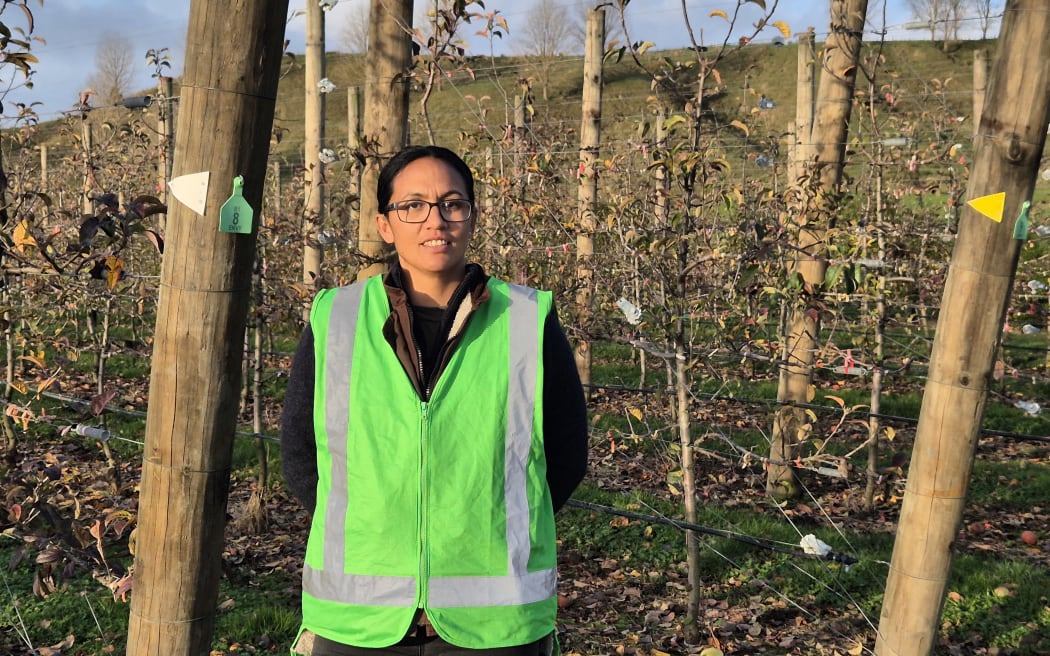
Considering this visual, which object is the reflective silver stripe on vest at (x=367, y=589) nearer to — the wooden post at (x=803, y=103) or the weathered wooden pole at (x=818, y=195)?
the weathered wooden pole at (x=818, y=195)

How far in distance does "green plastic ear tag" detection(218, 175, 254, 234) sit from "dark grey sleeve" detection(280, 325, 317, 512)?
0.36m

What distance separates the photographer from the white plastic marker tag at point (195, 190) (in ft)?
5.74

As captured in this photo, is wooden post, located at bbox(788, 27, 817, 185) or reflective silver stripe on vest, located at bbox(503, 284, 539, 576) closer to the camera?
reflective silver stripe on vest, located at bbox(503, 284, 539, 576)

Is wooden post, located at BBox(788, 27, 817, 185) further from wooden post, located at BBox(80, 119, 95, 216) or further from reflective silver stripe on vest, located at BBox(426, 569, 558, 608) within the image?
reflective silver stripe on vest, located at BBox(426, 569, 558, 608)

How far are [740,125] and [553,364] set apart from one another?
2.49 meters

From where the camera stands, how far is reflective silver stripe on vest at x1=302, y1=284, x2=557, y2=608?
6.38 feet

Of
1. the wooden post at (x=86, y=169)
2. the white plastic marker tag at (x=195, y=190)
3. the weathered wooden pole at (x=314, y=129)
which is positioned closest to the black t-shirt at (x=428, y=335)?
the white plastic marker tag at (x=195, y=190)

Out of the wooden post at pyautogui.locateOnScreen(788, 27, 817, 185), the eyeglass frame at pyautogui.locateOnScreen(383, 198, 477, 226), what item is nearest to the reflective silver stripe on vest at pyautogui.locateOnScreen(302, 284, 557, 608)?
the eyeglass frame at pyautogui.locateOnScreen(383, 198, 477, 226)

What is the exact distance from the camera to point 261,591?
489 centimetres

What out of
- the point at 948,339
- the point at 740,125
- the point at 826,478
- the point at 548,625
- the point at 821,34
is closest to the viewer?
the point at 548,625

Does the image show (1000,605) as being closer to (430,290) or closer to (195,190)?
(430,290)

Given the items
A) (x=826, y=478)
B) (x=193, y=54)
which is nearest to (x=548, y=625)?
(x=193, y=54)

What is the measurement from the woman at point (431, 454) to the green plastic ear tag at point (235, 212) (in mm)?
351

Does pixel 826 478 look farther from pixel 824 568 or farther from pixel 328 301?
pixel 328 301
